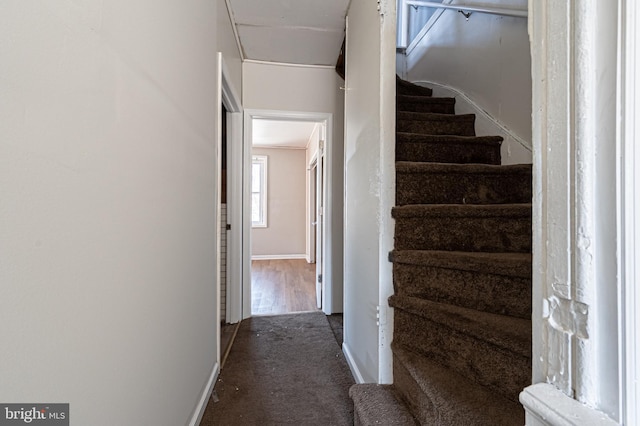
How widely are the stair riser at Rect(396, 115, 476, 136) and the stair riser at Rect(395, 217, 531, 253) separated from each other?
89 centimetres

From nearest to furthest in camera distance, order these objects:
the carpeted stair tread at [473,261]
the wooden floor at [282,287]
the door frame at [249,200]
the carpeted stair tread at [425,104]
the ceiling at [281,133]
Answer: the carpeted stair tread at [473,261] → the carpeted stair tread at [425,104] → the door frame at [249,200] → the wooden floor at [282,287] → the ceiling at [281,133]

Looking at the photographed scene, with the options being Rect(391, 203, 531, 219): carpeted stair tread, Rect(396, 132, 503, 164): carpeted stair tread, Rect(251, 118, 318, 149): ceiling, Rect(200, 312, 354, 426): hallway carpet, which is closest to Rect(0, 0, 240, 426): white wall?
Rect(200, 312, 354, 426): hallway carpet

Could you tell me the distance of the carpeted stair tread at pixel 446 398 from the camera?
34.2 inches

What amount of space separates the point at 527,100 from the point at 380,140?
3.55ft

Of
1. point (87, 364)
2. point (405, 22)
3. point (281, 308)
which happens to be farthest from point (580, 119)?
point (405, 22)

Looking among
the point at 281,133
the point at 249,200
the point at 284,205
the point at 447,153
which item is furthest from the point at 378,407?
the point at 284,205

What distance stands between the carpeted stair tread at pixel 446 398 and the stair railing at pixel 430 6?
80.6 inches

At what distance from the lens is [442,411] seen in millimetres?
911

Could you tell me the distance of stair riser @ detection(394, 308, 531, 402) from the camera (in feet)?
3.05

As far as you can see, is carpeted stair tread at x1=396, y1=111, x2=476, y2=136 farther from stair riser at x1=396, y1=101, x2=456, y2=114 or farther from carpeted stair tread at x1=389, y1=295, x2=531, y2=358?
carpeted stair tread at x1=389, y1=295, x2=531, y2=358

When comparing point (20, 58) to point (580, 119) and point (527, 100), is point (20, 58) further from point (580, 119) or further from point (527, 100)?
point (527, 100)

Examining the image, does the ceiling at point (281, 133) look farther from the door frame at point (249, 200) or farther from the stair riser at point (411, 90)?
the stair riser at point (411, 90)

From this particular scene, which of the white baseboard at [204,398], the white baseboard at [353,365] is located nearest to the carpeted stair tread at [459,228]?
the white baseboard at [353,365]

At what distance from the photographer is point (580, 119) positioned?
388 millimetres
